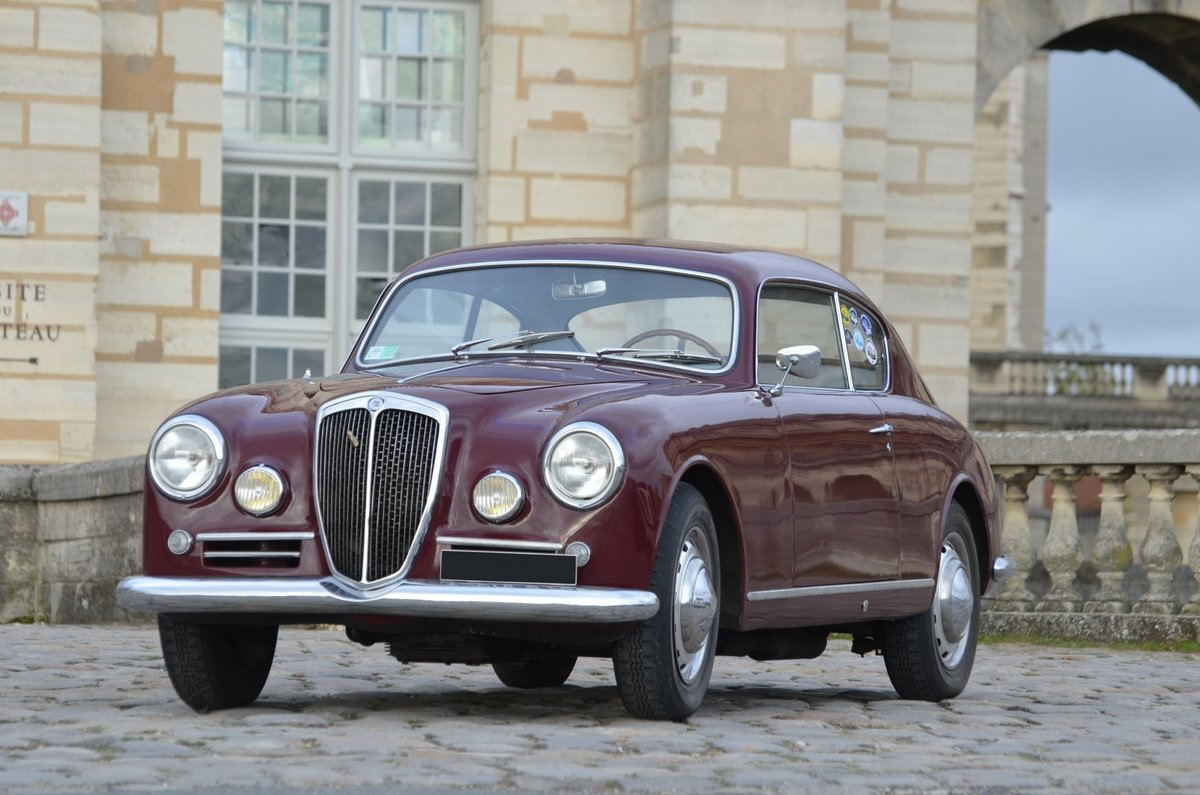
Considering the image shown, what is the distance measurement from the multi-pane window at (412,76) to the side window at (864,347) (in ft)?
29.2

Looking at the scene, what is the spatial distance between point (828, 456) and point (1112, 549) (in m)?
4.92

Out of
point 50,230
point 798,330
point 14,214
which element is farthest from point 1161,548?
point 14,214

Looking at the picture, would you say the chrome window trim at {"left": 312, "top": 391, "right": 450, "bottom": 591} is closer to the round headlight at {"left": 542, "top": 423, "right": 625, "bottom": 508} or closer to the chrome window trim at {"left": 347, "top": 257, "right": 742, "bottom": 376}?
the round headlight at {"left": 542, "top": 423, "right": 625, "bottom": 508}

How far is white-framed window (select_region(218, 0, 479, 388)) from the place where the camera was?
16734 millimetres

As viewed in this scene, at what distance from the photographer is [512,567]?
6.20 meters

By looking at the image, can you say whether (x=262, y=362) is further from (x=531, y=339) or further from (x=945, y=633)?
(x=531, y=339)

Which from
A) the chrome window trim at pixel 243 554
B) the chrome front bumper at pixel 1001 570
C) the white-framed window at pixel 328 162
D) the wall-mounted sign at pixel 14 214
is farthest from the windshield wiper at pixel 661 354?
the white-framed window at pixel 328 162

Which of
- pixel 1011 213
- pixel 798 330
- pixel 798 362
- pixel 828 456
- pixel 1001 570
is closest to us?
pixel 798 362

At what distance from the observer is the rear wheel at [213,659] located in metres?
6.72

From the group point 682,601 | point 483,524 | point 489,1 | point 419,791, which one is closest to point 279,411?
point 483,524

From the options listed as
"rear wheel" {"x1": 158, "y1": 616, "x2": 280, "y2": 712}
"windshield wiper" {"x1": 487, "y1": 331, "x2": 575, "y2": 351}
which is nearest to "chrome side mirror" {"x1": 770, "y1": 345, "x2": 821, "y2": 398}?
"windshield wiper" {"x1": 487, "y1": 331, "x2": 575, "y2": 351}

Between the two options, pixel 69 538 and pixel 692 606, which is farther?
pixel 69 538

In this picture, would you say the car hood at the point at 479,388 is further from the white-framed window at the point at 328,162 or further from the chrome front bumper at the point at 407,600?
the white-framed window at the point at 328,162

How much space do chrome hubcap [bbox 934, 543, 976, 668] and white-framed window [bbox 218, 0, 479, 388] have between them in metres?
8.84
